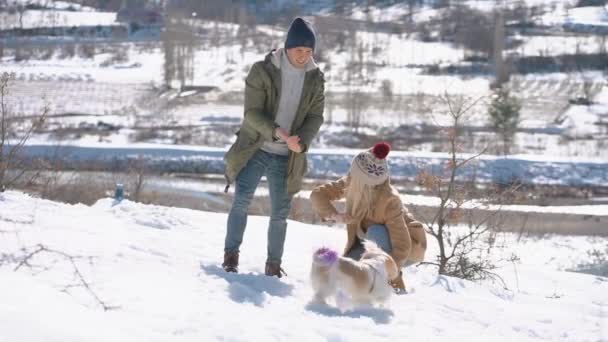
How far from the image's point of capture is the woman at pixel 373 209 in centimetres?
337

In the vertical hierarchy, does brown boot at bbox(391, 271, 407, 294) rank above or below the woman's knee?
below

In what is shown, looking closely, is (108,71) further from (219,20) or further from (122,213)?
(122,213)

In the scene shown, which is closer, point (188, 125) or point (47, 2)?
point (188, 125)

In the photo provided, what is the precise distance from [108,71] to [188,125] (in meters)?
7.26

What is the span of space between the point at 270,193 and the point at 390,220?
56cm

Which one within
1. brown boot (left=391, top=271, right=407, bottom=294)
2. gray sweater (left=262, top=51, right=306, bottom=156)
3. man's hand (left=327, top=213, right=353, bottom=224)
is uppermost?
gray sweater (left=262, top=51, right=306, bottom=156)

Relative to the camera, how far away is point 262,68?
3.29 metres

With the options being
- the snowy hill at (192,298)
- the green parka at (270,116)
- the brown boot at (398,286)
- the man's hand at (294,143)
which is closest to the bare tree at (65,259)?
the snowy hill at (192,298)

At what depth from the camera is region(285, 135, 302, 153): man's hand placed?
10.5 ft

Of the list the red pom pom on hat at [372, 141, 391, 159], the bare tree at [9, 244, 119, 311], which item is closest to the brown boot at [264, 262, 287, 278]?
the red pom pom on hat at [372, 141, 391, 159]

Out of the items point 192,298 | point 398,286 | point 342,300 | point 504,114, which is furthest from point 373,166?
point 504,114

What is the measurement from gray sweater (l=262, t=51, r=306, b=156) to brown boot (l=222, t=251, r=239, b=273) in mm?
502

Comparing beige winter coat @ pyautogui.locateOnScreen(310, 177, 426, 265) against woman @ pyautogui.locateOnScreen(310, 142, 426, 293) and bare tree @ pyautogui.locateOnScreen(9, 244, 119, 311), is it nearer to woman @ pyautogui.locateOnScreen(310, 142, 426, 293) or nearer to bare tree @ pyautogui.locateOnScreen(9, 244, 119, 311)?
woman @ pyautogui.locateOnScreen(310, 142, 426, 293)

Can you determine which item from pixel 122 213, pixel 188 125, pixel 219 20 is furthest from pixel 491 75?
pixel 122 213
